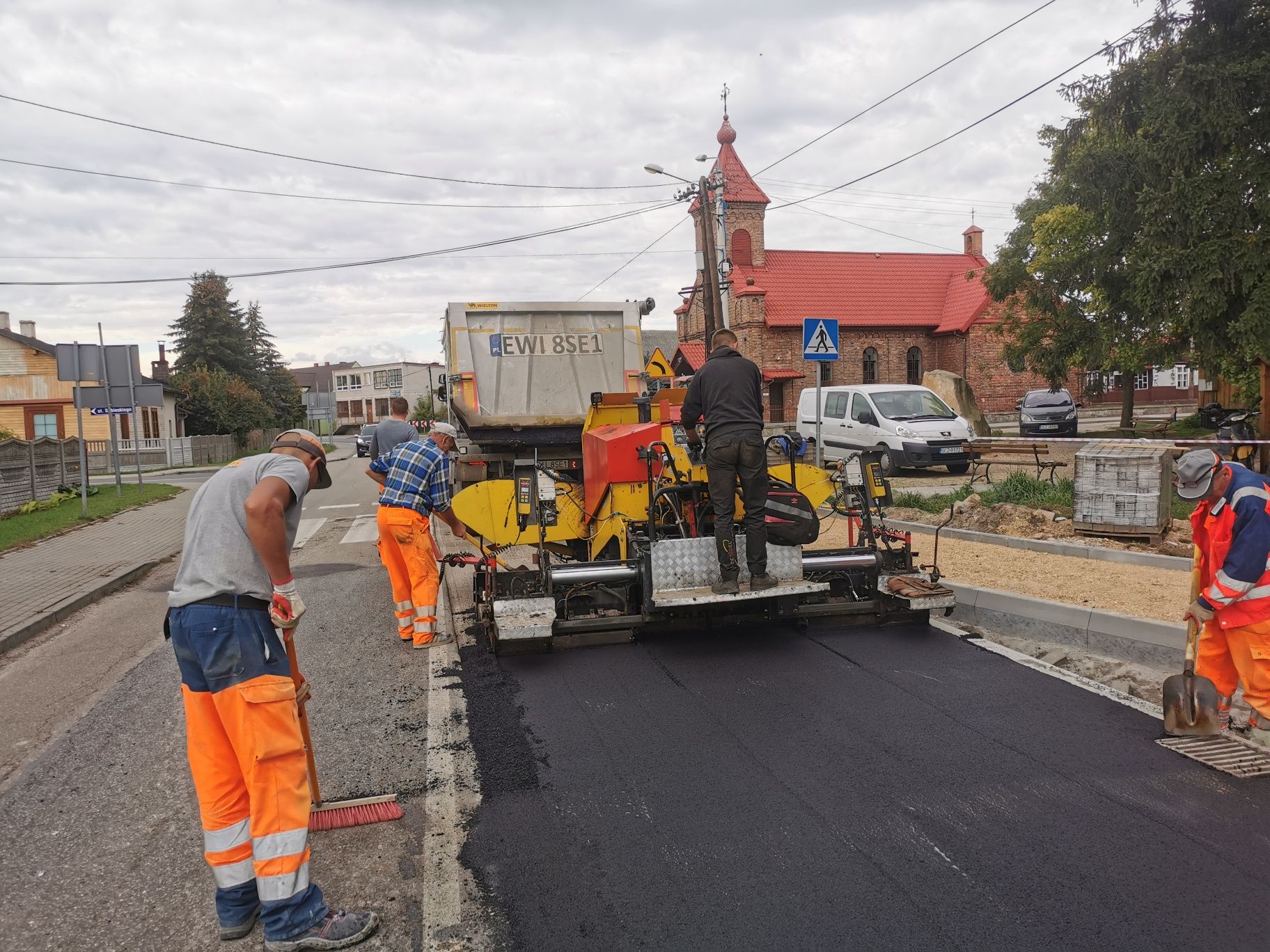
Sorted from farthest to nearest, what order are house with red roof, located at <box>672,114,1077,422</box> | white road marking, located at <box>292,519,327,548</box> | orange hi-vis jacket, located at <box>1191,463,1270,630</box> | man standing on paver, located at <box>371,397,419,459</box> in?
house with red roof, located at <box>672,114,1077,422</box> < white road marking, located at <box>292,519,327,548</box> < man standing on paver, located at <box>371,397,419,459</box> < orange hi-vis jacket, located at <box>1191,463,1270,630</box>

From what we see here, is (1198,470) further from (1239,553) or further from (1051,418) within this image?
(1051,418)

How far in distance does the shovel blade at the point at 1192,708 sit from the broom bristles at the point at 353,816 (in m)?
3.71

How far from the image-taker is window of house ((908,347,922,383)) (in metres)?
42.2

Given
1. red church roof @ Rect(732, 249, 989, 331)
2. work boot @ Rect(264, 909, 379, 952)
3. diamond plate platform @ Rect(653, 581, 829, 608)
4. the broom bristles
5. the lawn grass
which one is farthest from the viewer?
red church roof @ Rect(732, 249, 989, 331)

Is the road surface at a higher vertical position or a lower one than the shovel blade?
lower

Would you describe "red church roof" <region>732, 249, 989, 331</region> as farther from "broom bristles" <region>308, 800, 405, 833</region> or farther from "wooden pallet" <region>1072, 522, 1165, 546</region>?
"broom bristles" <region>308, 800, 405, 833</region>

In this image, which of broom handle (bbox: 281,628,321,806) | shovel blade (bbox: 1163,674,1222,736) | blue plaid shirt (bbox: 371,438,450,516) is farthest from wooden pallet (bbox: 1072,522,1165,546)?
broom handle (bbox: 281,628,321,806)

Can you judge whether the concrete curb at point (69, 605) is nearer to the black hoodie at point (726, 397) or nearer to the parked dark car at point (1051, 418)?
the black hoodie at point (726, 397)

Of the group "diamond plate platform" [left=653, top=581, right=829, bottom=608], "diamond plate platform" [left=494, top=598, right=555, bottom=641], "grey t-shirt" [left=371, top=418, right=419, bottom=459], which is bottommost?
"diamond plate platform" [left=494, top=598, right=555, bottom=641]

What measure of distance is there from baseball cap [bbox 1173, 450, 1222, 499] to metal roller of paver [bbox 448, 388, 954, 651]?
220 centimetres

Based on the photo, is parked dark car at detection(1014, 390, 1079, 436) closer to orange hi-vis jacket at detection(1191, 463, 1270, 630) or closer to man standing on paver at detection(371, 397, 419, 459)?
man standing on paver at detection(371, 397, 419, 459)

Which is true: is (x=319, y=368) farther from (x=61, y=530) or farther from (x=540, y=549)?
(x=540, y=549)

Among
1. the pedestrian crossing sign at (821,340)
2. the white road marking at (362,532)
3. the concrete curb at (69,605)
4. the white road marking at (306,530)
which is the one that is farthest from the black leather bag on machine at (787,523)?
the white road marking at (306,530)

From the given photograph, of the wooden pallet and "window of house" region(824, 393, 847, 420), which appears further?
"window of house" region(824, 393, 847, 420)
